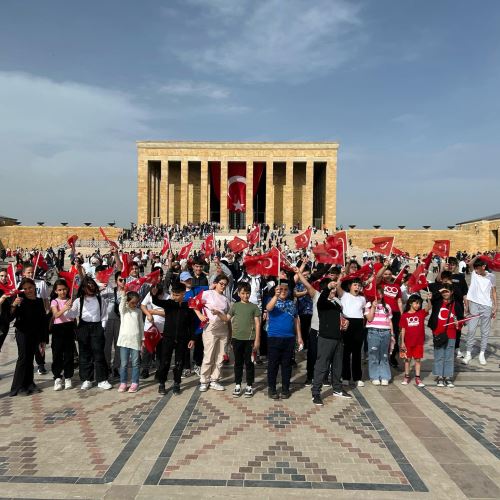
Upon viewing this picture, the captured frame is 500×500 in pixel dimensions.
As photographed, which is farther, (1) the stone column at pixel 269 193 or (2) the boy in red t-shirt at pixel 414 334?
(1) the stone column at pixel 269 193

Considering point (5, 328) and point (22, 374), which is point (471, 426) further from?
point (5, 328)

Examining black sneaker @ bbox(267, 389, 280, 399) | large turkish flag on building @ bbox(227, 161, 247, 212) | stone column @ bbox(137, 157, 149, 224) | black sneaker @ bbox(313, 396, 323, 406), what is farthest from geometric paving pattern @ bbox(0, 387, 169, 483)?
stone column @ bbox(137, 157, 149, 224)

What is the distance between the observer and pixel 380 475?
3.98 meters

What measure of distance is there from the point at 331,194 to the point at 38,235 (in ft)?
106

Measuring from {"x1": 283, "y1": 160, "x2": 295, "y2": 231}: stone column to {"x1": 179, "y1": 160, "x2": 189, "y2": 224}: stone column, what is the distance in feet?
36.9

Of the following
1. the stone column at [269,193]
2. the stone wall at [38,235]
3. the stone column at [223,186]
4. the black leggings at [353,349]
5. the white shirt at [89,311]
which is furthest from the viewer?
the stone column at [269,193]

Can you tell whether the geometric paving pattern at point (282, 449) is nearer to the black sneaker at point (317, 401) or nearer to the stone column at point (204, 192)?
the black sneaker at point (317, 401)

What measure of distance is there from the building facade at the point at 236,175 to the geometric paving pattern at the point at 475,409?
40.2 m

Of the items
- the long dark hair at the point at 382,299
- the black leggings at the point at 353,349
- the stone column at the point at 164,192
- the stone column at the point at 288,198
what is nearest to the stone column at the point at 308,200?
the stone column at the point at 288,198

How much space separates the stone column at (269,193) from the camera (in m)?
46.5

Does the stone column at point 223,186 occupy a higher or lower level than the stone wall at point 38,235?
higher

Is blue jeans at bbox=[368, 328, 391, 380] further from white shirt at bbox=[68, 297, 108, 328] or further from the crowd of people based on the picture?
white shirt at bbox=[68, 297, 108, 328]

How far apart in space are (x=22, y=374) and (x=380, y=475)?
16.9ft

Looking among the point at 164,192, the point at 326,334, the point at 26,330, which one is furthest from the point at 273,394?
the point at 164,192
